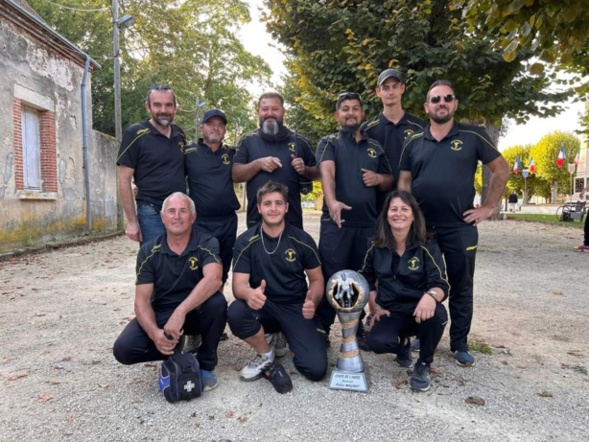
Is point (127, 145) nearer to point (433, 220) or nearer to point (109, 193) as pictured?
point (433, 220)

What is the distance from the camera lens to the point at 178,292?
3760mm

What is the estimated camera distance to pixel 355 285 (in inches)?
146

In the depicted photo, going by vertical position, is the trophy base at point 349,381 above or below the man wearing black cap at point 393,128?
below

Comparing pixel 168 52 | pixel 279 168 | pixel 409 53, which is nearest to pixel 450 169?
pixel 279 168

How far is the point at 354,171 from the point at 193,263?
5.37ft

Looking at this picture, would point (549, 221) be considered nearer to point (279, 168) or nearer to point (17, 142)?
point (17, 142)

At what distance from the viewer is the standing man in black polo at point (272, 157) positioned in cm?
444

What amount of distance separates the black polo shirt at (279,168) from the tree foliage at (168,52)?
21.0 meters

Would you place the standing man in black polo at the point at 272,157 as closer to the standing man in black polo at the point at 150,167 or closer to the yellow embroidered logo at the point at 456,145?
the standing man in black polo at the point at 150,167

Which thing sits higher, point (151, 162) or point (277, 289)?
point (151, 162)

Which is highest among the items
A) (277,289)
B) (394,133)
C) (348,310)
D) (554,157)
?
(554,157)

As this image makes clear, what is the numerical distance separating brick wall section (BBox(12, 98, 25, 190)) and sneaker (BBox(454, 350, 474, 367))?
423 inches

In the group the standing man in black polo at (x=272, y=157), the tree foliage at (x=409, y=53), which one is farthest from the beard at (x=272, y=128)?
the tree foliage at (x=409, y=53)

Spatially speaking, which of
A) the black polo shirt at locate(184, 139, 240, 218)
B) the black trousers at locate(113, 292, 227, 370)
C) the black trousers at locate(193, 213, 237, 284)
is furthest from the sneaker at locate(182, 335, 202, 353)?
the black polo shirt at locate(184, 139, 240, 218)
